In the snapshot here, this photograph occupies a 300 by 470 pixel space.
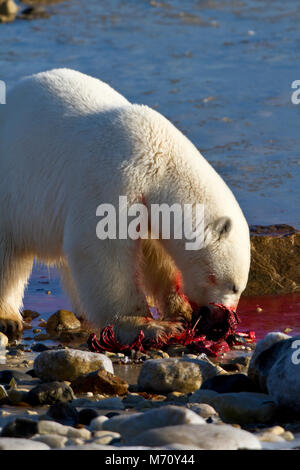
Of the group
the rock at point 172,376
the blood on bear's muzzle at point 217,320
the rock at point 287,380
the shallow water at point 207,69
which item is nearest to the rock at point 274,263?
the shallow water at point 207,69

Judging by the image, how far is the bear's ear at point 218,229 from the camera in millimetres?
5715

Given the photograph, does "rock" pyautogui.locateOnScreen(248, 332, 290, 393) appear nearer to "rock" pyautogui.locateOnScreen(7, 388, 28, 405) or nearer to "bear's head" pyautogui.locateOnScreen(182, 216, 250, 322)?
"bear's head" pyautogui.locateOnScreen(182, 216, 250, 322)

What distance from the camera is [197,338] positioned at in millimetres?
5957

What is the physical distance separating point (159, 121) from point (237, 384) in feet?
6.21

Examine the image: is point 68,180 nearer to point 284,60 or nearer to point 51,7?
point 284,60

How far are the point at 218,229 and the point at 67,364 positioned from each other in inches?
50.5

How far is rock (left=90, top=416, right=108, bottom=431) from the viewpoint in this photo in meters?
4.16

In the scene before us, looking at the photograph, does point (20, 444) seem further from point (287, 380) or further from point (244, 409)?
point (287, 380)

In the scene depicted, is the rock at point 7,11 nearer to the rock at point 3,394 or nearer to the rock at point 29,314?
the rock at point 29,314

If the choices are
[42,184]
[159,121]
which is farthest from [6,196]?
[159,121]

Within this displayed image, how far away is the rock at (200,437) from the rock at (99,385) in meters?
1.06

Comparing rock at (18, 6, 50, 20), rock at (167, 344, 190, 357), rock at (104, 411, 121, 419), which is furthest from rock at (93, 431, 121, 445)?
rock at (18, 6, 50, 20)

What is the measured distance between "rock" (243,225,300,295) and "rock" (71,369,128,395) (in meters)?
2.48

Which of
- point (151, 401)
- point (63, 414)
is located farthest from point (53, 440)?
point (151, 401)
